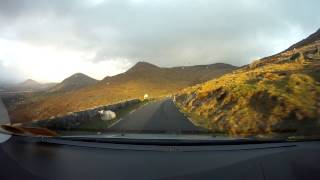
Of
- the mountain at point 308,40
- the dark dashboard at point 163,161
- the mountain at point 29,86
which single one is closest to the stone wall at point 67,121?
the dark dashboard at point 163,161

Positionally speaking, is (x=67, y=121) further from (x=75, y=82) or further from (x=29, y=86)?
(x=29, y=86)

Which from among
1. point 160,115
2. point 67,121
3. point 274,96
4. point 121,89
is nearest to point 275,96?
point 274,96

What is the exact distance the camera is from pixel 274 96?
4656 mm

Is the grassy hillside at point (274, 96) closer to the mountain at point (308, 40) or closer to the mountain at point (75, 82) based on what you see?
the mountain at point (308, 40)

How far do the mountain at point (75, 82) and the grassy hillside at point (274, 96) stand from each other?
1.71 metres

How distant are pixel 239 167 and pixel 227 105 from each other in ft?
5.89

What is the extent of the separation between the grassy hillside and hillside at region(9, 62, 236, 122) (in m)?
0.82

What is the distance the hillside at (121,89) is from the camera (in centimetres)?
492

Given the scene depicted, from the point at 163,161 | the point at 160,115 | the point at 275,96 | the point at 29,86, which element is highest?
the point at 29,86

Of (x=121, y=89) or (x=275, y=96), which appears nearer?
(x=275, y=96)

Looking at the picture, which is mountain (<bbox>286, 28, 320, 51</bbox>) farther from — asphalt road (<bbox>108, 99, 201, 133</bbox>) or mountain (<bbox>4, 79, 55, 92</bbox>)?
mountain (<bbox>4, 79, 55, 92</bbox>)

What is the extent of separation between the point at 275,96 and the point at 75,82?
2.72 metres

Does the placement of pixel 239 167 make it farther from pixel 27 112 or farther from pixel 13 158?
pixel 27 112

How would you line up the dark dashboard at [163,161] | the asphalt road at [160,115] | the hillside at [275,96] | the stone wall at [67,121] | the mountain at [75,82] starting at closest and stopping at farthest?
1. the dark dashboard at [163,161]
2. the hillside at [275,96]
3. the stone wall at [67,121]
4. the mountain at [75,82]
5. the asphalt road at [160,115]
